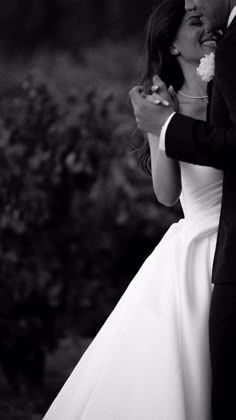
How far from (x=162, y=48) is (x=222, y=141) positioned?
75 centimetres

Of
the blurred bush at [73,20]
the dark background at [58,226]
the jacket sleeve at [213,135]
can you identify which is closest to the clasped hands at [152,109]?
the jacket sleeve at [213,135]

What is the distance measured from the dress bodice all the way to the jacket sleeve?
1.13 ft

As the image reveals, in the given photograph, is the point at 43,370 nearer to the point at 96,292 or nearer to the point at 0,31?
the point at 96,292

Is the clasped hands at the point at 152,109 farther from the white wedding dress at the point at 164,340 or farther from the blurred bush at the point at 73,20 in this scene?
the blurred bush at the point at 73,20

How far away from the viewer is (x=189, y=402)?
212 centimetres

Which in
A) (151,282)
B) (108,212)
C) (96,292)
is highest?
(151,282)

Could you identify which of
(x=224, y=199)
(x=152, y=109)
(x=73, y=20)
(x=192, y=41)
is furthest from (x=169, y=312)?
(x=73, y=20)

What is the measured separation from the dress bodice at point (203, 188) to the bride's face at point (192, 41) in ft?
1.21

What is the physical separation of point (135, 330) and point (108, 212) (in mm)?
2892

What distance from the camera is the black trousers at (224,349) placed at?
6.35 feet

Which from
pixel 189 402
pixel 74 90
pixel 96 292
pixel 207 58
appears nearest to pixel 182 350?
pixel 189 402

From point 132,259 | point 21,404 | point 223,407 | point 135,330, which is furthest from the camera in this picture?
point 132,259

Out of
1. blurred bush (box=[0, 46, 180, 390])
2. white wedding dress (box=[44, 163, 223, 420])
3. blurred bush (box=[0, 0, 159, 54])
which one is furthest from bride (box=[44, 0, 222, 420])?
blurred bush (box=[0, 0, 159, 54])

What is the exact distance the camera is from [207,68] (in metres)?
2.25
